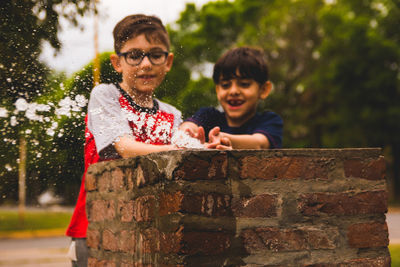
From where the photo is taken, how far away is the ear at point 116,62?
5.97ft

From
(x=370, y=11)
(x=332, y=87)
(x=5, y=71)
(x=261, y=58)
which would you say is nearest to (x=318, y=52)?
(x=332, y=87)

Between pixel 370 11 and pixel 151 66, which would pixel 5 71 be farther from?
pixel 370 11

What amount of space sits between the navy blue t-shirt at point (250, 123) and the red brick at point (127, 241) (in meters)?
0.76

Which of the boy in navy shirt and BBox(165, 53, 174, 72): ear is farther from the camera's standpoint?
the boy in navy shirt

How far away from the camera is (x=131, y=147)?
174 centimetres

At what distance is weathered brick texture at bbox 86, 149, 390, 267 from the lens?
137 cm

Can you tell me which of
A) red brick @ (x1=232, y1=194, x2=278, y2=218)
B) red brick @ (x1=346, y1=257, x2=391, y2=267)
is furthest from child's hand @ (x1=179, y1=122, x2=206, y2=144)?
red brick @ (x1=346, y1=257, x2=391, y2=267)

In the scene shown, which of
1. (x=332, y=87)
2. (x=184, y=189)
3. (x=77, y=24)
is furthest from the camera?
(x=332, y=87)

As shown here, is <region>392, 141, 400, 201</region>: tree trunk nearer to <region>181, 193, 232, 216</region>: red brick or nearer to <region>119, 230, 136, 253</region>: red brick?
<region>119, 230, 136, 253</region>: red brick

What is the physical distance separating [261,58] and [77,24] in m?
1.27

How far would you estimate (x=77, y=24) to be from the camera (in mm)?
1778

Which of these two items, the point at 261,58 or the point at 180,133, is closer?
the point at 180,133

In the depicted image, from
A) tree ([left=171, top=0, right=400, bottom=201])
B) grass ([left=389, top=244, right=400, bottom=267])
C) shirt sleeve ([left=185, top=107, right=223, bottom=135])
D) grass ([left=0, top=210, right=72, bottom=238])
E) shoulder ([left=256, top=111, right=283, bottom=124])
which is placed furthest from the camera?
tree ([left=171, top=0, right=400, bottom=201])

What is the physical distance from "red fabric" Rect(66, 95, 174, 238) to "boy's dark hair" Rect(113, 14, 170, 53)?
0.73 ft
